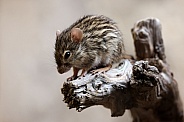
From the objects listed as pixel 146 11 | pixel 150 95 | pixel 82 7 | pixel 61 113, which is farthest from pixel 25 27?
pixel 150 95

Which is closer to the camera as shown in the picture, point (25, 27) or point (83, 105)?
point (83, 105)

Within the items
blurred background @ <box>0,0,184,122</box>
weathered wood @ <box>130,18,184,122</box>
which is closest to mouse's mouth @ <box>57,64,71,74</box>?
weathered wood @ <box>130,18,184,122</box>

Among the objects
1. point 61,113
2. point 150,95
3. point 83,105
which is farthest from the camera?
point 61,113

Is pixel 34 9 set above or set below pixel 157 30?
above

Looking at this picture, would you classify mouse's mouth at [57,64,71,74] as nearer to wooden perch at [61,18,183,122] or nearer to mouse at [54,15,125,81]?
mouse at [54,15,125,81]

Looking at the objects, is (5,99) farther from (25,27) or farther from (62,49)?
(62,49)

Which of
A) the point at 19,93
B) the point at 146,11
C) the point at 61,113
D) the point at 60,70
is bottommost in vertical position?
the point at 61,113
